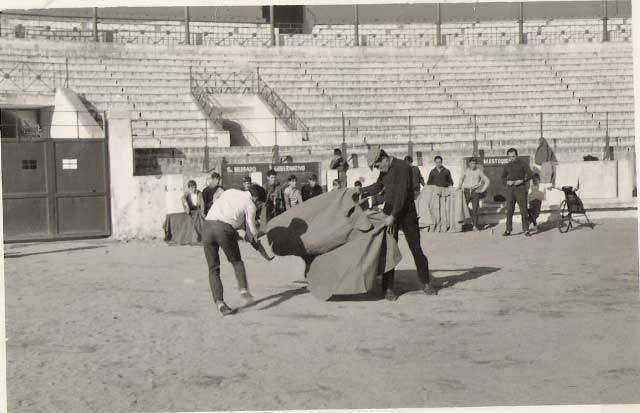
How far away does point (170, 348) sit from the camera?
7367mm

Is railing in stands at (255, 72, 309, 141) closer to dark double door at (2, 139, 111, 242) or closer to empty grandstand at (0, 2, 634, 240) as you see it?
empty grandstand at (0, 2, 634, 240)

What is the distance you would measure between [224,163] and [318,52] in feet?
51.1

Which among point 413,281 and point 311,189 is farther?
point 311,189

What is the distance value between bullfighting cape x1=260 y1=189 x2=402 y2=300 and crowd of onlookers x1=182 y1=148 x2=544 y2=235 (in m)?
6.03

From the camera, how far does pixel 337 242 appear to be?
970cm

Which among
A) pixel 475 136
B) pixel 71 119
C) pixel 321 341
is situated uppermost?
pixel 71 119

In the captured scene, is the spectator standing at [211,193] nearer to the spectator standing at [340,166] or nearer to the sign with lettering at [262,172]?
the sign with lettering at [262,172]

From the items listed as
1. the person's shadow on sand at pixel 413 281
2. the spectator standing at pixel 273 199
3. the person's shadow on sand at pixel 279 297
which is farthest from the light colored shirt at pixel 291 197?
the person's shadow on sand at pixel 279 297

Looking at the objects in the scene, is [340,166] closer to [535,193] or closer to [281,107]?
[535,193]

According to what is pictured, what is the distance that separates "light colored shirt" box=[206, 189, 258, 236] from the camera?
8.84m

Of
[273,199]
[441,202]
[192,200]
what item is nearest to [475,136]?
[441,202]

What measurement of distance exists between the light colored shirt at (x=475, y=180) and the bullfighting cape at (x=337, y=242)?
864 centimetres

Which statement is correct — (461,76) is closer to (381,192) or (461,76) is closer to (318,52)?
(318,52)

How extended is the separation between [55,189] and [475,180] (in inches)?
335
